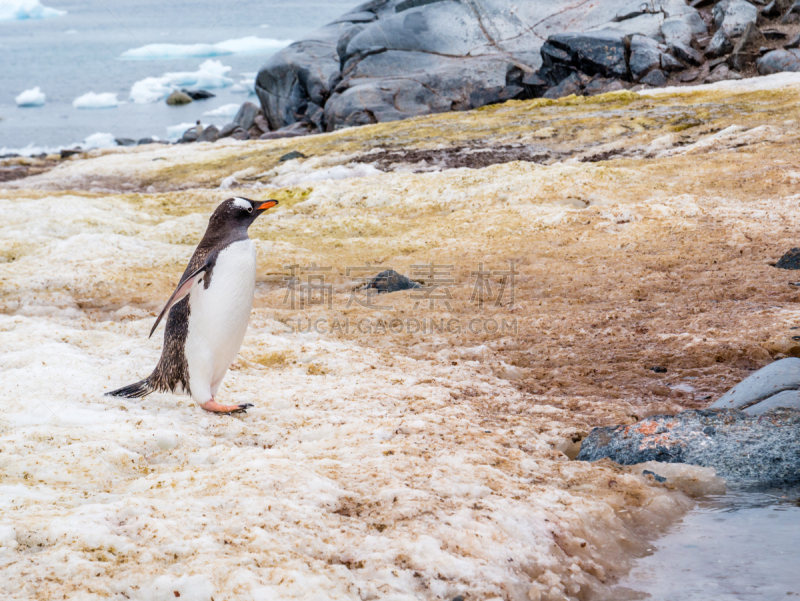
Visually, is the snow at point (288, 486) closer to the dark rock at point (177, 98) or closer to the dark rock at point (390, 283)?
the dark rock at point (390, 283)

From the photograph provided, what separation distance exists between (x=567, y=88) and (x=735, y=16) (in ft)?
32.8

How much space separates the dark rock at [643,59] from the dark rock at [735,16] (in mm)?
3887

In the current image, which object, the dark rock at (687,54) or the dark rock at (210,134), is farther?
the dark rock at (210,134)

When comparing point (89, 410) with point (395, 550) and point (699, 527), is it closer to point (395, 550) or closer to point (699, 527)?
point (395, 550)

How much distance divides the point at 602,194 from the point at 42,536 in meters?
12.9

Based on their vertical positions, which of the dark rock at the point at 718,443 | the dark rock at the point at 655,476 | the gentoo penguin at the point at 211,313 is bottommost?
the dark rock at the point at 655,476

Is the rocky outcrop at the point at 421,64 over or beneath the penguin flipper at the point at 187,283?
over

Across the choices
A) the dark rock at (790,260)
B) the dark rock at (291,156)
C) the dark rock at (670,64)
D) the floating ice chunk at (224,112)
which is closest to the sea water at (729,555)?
the dark rock at (790,260)

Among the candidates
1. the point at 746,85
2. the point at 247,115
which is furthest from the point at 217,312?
the point at 247,115

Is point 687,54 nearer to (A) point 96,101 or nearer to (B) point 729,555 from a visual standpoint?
(B) point 729,555

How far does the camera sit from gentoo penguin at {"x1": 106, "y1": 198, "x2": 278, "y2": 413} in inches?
228

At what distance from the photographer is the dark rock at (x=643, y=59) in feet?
110

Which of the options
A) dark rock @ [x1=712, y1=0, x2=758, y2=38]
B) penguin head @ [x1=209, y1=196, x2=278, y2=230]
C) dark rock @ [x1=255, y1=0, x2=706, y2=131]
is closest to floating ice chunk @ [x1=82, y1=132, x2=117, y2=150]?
dark rock @ [x1=255, y1=0, x2=706, y2=131]

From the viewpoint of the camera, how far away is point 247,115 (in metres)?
45.6
